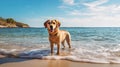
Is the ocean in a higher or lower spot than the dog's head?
lower

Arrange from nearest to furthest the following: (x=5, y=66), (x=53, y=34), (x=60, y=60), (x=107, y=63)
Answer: (x=5, y=66) < (x=107, y=63) < (x=60, y=60) < (x=53, y=34)

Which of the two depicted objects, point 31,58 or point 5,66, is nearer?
point 5,66

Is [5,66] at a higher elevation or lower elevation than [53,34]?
lower

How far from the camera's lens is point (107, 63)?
5453 millimetres

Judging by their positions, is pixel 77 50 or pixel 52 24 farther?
pixel 77 50

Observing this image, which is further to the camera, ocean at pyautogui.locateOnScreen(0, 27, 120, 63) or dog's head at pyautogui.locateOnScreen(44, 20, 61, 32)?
dog's head at pyautogui.locateOnScreen(44, 20, 61, 32)

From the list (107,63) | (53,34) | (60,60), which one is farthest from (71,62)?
(53,34)

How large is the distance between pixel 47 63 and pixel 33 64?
400 millimetres

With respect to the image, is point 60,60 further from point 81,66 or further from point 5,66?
point 5,66

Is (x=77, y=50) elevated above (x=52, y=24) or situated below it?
below

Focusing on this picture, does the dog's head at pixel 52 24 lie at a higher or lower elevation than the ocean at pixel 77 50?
higher

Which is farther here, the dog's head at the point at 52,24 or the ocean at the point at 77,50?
the dog's head at the point at 52,24

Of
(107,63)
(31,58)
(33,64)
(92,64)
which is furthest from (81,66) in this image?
(31,58)

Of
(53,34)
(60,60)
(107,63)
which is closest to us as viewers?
(107,63)
